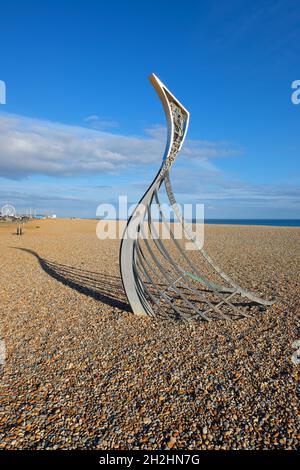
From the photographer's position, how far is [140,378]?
4.02 meters

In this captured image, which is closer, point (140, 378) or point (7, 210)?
point (140, 378)

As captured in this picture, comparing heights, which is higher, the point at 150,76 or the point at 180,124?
the point at 150,76

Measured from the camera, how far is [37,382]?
3.94 metres

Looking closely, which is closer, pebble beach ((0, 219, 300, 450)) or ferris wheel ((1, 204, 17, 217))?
pebble beach ((0, 219, 300, 450))

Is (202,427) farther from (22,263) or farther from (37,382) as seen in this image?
(22,263)

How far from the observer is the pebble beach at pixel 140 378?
3.02 meters

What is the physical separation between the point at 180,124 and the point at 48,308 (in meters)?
5.18

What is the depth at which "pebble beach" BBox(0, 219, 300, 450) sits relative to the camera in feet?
9.91

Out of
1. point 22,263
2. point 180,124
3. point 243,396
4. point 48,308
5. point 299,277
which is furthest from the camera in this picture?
point 22,263

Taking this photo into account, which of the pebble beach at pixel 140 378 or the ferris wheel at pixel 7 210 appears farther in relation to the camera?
the ferris wheel at pixel 7 210

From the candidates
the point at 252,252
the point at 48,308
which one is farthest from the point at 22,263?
the point at 252,252

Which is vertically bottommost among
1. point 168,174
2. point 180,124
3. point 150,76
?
point 168,174

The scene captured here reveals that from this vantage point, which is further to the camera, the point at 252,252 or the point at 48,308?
the point at 252,252
